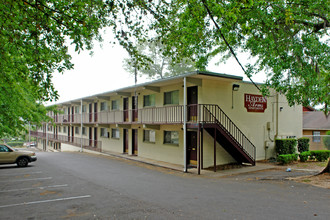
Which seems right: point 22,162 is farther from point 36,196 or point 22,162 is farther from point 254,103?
point 254,103

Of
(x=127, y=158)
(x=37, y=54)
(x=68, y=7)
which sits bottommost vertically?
(x=127, y=158)

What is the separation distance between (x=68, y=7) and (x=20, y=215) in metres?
5.36

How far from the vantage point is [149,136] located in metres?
19.5

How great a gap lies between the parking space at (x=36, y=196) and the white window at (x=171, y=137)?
23.6ft

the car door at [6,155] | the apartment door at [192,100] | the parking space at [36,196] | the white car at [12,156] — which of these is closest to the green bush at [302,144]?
the apartment door at [192,100]

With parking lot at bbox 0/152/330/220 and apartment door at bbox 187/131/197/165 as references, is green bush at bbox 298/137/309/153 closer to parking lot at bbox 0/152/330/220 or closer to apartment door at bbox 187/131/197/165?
apartment door at bbox 187/131/197/165

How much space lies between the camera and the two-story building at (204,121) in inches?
573

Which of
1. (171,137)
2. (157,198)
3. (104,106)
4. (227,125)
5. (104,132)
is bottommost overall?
(157,198)

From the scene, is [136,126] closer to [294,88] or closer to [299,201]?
[294,88]

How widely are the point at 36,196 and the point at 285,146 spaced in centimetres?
1570

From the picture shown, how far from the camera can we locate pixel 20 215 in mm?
6578

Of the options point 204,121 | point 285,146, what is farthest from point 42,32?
point 285,146

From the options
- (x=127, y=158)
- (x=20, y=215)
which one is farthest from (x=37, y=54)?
(x=127, y=158)

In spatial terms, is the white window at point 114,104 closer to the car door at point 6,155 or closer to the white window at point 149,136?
the white window at point 149,136
